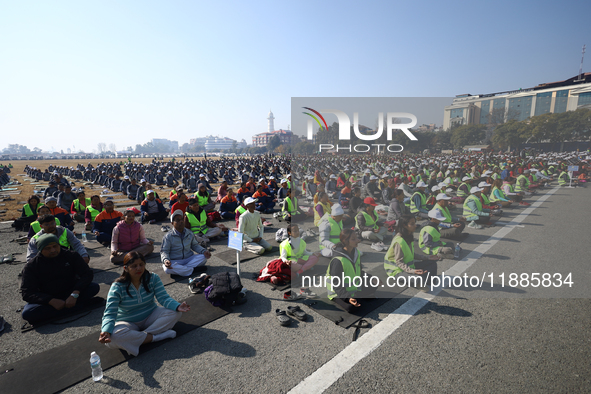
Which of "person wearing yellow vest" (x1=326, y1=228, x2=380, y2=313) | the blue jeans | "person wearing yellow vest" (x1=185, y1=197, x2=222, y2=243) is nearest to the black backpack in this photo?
"person wearing yellow vest" (x1=326, y1=228, x2=380, y2=313)

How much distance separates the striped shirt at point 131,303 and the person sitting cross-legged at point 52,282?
4.71 ft

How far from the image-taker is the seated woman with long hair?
3.30 metres

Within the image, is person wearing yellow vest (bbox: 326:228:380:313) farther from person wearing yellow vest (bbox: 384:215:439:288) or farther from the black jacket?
the black jacket

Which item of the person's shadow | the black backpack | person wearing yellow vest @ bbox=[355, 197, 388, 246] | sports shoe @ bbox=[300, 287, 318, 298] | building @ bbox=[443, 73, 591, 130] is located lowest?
the person's shadow

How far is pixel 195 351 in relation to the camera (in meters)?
3.52

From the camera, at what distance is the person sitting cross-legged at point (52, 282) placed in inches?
156

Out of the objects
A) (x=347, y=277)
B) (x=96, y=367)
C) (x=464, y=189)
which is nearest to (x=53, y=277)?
(x=96, y=367)

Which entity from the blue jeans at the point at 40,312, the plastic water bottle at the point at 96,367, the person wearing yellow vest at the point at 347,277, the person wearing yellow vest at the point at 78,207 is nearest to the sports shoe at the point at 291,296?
the person wearing yellow vest at the point at 347,277

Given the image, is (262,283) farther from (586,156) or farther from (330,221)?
(586,156)

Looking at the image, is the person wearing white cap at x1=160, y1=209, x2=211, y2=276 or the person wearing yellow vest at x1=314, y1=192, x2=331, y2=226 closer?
the person wearing white cap at x1=160, y1=209, x2=211, y2=276

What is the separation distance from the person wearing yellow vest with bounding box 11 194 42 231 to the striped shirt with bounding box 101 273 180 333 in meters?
7.67

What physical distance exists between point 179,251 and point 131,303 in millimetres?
2276

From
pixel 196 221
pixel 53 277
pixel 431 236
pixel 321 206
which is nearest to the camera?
pixel 53 277

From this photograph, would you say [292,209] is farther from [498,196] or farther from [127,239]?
[498,196]
